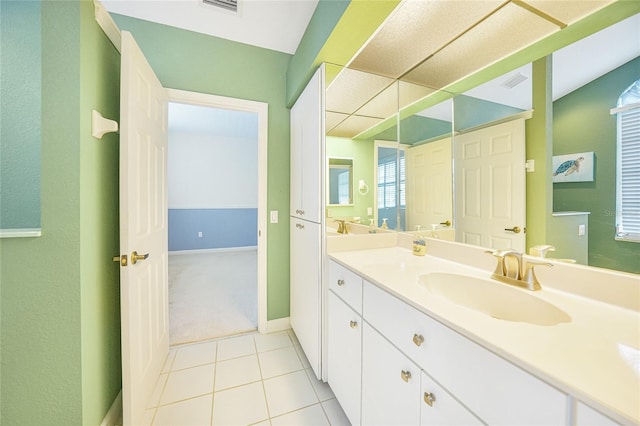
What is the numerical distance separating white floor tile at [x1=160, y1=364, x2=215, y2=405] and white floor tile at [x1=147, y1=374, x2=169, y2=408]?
0.02 m

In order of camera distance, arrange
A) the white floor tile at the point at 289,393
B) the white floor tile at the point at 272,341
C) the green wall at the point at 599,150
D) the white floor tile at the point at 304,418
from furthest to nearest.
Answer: the white floor tile at the point at 272,341, the white floor tile at the point at 289,393, the white floor tile at the point at 304,418, the green wall at the point at 599,150

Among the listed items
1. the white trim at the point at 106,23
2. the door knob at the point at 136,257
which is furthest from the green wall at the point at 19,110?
the door knob at the point at 136,257

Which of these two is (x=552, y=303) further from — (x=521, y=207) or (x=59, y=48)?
(x=59, y=48)

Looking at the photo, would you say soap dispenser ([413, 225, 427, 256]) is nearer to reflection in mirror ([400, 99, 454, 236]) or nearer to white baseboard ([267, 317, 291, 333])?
reflection in mirror ([400, 99, 454, 236])

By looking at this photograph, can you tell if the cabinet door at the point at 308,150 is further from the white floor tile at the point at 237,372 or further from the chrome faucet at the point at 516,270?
the white floor tile at the point at 237,372

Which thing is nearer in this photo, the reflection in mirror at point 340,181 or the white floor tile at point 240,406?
the white floor tile at point 240,406

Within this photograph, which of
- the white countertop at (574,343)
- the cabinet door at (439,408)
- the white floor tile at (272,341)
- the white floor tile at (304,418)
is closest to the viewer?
the white countertop at (574,343)

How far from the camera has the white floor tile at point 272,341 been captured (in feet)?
6.46

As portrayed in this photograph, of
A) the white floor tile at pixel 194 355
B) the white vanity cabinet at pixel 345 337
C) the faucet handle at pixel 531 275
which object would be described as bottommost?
the white floor tile at pixel 194 355

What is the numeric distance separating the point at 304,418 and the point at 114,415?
3.45 feet

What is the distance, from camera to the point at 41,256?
0.93 metres

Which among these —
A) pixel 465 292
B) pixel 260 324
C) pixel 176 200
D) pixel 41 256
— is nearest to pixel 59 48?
pixel 41 256

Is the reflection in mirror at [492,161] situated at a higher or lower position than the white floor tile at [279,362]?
higher

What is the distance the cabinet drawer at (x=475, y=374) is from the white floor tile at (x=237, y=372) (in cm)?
125
